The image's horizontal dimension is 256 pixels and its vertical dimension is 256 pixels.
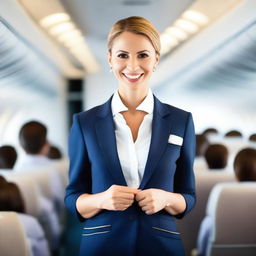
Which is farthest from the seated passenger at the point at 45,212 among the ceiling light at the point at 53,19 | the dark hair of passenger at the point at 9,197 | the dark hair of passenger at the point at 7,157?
the ceiling light at the point at 53,19

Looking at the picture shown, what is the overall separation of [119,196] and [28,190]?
2.93 m

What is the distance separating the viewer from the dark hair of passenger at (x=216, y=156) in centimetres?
447

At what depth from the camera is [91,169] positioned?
1.76 m

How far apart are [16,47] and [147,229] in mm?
3717

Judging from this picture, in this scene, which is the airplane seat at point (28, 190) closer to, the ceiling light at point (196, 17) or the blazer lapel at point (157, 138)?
the ceiling light at point (196, 17)

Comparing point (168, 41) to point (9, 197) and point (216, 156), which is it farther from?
point (9, 197)

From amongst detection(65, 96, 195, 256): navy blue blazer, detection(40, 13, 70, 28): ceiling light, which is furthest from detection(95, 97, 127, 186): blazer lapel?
detection(40, 13, 70, 28): ceiling light

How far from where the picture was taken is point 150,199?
1.57 meters

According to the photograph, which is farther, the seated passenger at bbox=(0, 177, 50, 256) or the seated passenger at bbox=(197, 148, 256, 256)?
the seated passenger at bbox=(197, 148, 256, 256)

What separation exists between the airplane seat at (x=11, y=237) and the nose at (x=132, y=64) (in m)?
1.22

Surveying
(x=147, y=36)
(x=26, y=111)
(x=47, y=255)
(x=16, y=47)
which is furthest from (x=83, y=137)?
(x=26, y=111)

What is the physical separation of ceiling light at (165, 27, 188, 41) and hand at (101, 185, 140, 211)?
4176mm

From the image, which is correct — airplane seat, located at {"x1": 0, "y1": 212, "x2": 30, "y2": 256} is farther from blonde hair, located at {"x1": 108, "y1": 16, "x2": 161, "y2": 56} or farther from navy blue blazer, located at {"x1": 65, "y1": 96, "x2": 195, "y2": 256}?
blonde hair, located at {"x1": 108, "y1": 16, "x2": 161, "y2": 56}

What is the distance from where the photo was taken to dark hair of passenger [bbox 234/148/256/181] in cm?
365
